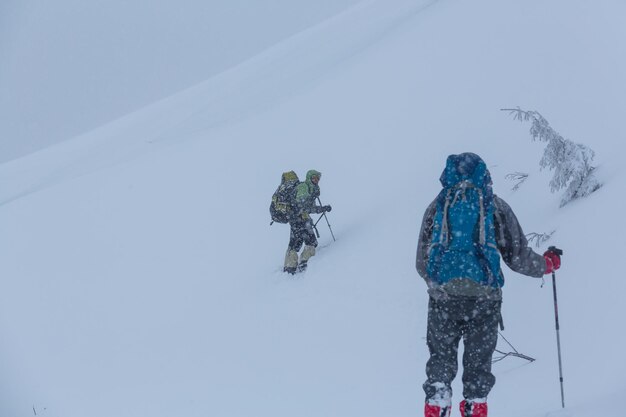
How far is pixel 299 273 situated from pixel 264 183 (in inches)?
303

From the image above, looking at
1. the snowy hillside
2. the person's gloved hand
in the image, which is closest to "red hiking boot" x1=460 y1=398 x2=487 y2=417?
the snowy hillside

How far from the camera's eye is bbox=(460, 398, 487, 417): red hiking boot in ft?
12.9

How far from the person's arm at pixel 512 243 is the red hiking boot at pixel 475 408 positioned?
0.90 metres

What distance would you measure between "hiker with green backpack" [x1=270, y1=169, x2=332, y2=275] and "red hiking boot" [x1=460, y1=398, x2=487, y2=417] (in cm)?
613

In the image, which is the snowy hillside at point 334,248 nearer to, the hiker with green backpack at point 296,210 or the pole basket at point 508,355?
the pole basket at point 508,355

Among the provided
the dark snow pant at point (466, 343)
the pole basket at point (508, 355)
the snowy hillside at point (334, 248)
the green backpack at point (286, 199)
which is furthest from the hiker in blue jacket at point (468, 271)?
the green backpack at point (286, 199)

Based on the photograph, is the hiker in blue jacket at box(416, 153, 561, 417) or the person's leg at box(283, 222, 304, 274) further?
the person's leg at box(283, 222, 304, 274)

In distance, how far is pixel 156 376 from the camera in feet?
25.3

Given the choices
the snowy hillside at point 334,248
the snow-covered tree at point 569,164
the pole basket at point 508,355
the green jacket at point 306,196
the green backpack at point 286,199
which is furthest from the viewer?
the green backpack at point 286,199

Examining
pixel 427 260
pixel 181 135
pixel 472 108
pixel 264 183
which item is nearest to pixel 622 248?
pixel 427 260

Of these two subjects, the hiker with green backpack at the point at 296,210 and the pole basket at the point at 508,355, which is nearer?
the pole basket at the point at 508,355

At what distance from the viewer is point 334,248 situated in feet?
34.1

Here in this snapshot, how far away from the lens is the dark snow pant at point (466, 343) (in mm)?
3926

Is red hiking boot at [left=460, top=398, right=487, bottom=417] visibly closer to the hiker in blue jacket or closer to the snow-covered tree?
the hiker in blue jacket
